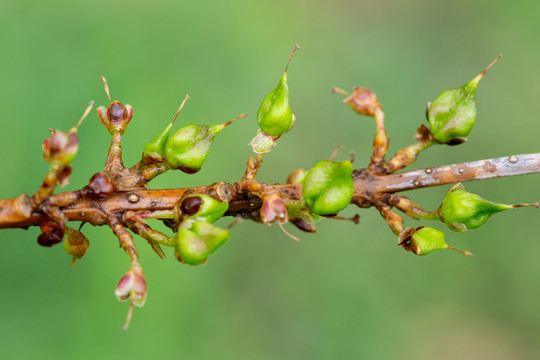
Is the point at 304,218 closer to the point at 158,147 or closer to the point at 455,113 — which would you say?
the point at 158,147

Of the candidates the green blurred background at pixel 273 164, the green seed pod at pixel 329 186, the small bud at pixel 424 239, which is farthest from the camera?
the green blurred background at pixel 273 164

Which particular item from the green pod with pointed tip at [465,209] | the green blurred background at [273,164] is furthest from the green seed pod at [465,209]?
the green blurred background at [273,164]

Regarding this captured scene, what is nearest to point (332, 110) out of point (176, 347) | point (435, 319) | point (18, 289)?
point (435, 319)

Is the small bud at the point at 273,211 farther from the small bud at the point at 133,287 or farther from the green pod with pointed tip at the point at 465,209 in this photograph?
the green pod with pointed tip at the point at 465,209

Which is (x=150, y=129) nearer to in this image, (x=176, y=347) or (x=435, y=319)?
(x=176, y=347)

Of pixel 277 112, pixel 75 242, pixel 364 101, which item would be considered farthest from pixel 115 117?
pixel 364 101

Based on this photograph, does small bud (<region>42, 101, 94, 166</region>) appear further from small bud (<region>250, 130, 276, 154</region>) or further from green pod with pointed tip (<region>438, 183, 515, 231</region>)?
green pod with pointed tip (<region>438, 183, 515, 231</region>)
